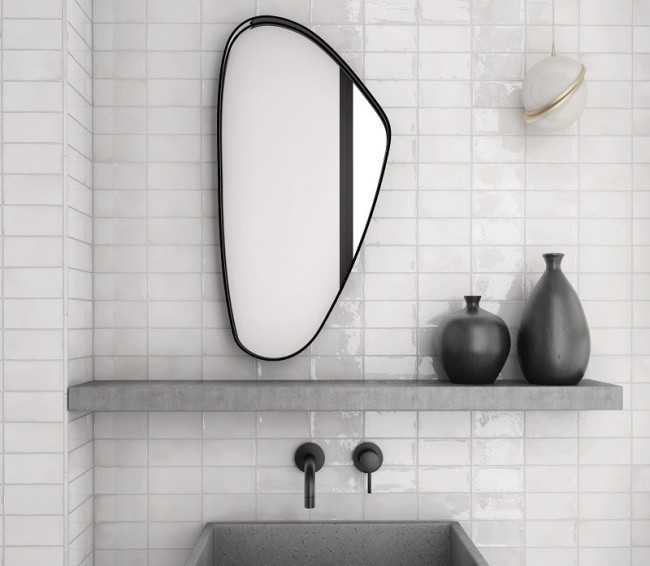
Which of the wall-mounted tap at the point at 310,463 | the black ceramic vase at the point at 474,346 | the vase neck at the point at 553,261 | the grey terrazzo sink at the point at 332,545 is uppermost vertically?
the vase neck at the point at 553,261

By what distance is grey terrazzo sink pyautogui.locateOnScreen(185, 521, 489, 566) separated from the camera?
1.62 m

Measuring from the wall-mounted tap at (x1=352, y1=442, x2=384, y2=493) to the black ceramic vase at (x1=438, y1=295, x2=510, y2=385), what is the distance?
10.4 inches

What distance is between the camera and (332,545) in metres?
1.63

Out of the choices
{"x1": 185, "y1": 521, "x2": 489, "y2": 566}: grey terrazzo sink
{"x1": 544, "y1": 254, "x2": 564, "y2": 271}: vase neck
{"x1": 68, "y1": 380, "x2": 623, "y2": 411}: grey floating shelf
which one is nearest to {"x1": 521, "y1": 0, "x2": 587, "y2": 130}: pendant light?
{"x1": 544, "y1": 254, "x2": 564, "y2": 271}: vase neck

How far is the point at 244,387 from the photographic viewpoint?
153 cm

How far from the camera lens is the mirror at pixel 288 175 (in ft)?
5.41

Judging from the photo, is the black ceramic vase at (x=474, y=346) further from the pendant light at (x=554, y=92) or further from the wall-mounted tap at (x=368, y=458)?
the pendant light at (x=554, y=92)

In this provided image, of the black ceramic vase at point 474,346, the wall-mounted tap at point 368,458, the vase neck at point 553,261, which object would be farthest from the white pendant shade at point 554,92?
the wall-mounted tap at point 368,458

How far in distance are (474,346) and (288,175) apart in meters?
0.61

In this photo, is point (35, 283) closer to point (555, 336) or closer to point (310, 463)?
point (310, 463)

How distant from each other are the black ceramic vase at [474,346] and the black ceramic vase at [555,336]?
6cm

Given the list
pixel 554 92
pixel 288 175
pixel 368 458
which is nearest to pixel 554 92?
pixel 554 92

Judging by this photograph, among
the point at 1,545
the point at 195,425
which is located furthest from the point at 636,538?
the point at 1,545

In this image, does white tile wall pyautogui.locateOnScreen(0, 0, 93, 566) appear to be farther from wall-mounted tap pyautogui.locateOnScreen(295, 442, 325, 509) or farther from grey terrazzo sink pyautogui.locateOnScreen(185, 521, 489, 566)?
wall-mounted tap pyautogui.locateOnScreen(295, 442, 325, 509)
